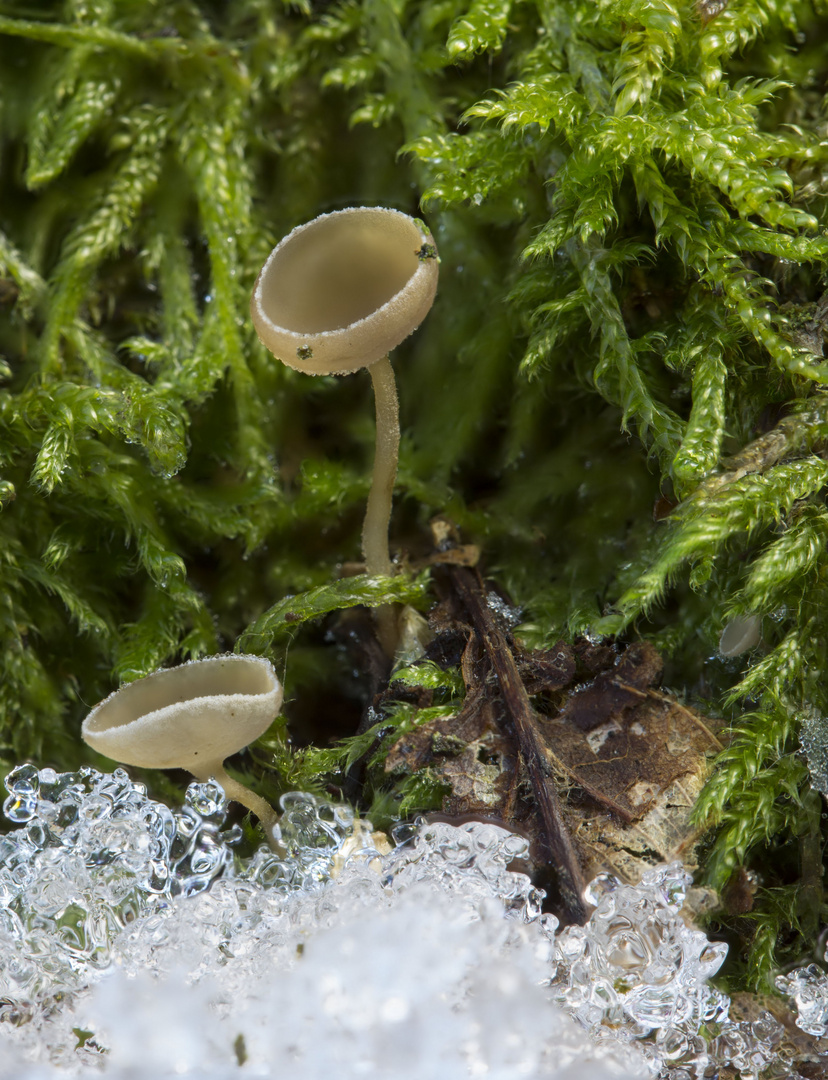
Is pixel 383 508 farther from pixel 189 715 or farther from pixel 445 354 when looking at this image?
pixel 189 715

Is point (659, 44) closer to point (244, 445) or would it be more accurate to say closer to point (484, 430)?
point (484, 430)

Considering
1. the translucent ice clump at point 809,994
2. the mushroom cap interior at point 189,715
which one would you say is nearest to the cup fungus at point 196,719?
the mushroom cap interior at point 189,715

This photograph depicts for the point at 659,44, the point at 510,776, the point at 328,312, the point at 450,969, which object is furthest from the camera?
the point at 328,312

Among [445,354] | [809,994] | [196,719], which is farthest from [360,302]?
[809,994]

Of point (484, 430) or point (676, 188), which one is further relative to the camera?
point (484, 430)

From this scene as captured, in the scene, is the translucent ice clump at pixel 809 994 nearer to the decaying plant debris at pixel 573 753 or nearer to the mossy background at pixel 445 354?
the mossy background at pixel 445 354

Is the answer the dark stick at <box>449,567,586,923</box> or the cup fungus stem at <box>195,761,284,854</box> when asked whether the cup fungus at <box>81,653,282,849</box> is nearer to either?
the cup fungus stem at <box>195,761,284,854</box>

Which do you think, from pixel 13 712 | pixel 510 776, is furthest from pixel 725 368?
pixel 13 712

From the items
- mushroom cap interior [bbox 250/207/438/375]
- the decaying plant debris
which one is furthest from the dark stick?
mushroom cap interior [bbox 250/207/438/375]
